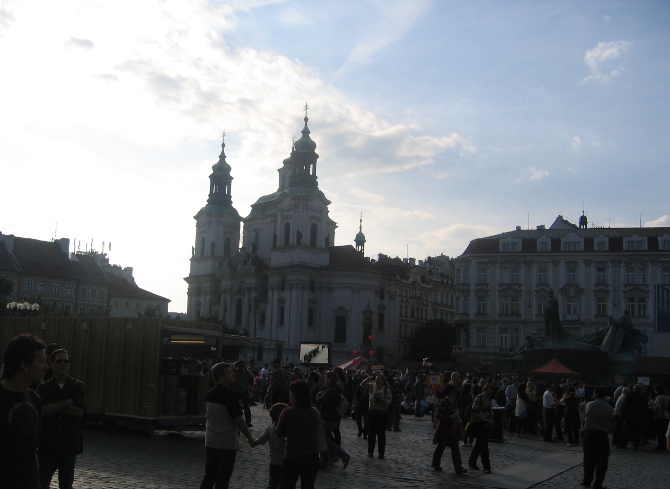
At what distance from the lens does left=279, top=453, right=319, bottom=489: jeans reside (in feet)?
28.8

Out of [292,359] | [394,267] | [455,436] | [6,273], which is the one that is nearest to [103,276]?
[6,273]

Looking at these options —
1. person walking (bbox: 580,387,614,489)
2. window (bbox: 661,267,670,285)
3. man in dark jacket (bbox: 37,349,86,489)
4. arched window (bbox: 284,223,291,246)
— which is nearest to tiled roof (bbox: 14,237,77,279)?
arched window (bbox: 284,223,291,246)

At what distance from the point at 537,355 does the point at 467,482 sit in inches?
926

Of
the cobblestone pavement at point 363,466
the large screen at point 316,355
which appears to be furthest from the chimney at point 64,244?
the cobblestone pavement at point 363,466

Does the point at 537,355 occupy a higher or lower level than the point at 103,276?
lower

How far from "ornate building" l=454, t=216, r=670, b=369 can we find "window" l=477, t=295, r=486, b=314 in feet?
0.31

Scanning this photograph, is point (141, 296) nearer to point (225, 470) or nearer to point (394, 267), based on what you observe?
point (394, 267)

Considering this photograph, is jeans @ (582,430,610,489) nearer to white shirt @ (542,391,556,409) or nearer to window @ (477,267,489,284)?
white shirt @ (542,391,556,409)

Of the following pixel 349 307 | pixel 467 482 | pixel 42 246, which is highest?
pixel 42 246

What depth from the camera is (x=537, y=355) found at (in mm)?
35781

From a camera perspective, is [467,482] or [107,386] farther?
[107,386]

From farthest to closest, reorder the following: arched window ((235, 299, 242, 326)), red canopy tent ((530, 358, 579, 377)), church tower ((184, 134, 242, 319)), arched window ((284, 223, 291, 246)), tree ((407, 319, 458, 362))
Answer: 1. church tower ((184, 134, 242, 319))
2. tree ((407, 319, 458, 362))
3. arched window ((235, 299, 242, 326))
4. arched window ((284, 223, 291, 246))
5. red canopy tent ((530, 358, 579, 377))

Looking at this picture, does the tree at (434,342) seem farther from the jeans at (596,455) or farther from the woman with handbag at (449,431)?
the jeans at (596,455)

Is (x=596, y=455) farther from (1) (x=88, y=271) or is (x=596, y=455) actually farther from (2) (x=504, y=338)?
(1) (x=88, y=271)
